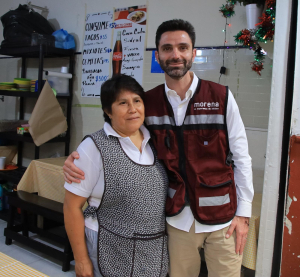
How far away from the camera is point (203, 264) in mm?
2625

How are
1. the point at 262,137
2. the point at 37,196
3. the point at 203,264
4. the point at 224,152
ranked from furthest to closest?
the point at 37,196
the point at 262,137
the point at 203,264
the point at 224,152

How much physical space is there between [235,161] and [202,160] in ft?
0.57

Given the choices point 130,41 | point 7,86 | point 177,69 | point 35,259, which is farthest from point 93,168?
point 7,86

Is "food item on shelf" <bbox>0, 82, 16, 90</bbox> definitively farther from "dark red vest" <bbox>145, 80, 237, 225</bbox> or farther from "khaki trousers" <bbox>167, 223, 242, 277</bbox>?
"khaki trousers" <bbox>167, 223, 242, 277</bbox>

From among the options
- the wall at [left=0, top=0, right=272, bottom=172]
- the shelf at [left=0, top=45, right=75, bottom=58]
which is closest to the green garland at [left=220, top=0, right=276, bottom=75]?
the wall at [left=0, top=0, right=272, bottom=172]

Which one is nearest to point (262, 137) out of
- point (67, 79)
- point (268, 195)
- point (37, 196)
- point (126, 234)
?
point (268, 195)

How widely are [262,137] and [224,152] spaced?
1529 mm

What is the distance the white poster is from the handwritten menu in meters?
0.11

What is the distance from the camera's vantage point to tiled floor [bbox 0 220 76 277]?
9.48 feet

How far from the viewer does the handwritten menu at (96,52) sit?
4.01m

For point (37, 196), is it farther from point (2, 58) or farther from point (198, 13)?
point (2, 58)

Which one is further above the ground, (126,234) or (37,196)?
(126,234)

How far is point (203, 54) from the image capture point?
10.8ft

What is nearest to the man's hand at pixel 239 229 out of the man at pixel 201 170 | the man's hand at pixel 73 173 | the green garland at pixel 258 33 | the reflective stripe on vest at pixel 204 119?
the man at pixel 201 170
